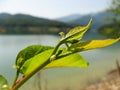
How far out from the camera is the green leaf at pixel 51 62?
0.58 meters

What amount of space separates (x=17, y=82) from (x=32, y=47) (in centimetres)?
8

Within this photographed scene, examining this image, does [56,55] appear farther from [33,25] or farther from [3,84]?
[33,25]

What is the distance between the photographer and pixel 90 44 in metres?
0.55

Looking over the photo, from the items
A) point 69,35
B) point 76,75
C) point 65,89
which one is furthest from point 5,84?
point 76,75

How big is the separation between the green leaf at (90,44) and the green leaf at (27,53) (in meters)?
0.07

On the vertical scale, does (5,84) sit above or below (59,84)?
above

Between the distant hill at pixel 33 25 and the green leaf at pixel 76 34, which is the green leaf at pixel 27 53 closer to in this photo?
the green leaf at pixel 76 34

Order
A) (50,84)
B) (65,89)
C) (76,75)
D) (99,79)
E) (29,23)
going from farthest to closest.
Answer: (29,23) < (76,75) < (99,79) < (50,84) < (65,89)

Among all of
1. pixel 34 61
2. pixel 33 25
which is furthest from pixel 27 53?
pixel 33 25

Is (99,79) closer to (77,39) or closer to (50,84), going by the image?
(50,84)

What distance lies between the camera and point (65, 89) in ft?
70.4

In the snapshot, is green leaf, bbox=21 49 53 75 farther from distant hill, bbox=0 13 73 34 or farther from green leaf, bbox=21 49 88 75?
distant hill, bbox=0 13 73 34

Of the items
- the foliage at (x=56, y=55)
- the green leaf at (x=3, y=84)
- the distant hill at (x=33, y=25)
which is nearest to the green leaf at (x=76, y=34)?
the foliage at (x=56, y=55)

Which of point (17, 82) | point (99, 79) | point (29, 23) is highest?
point (17, 82)
